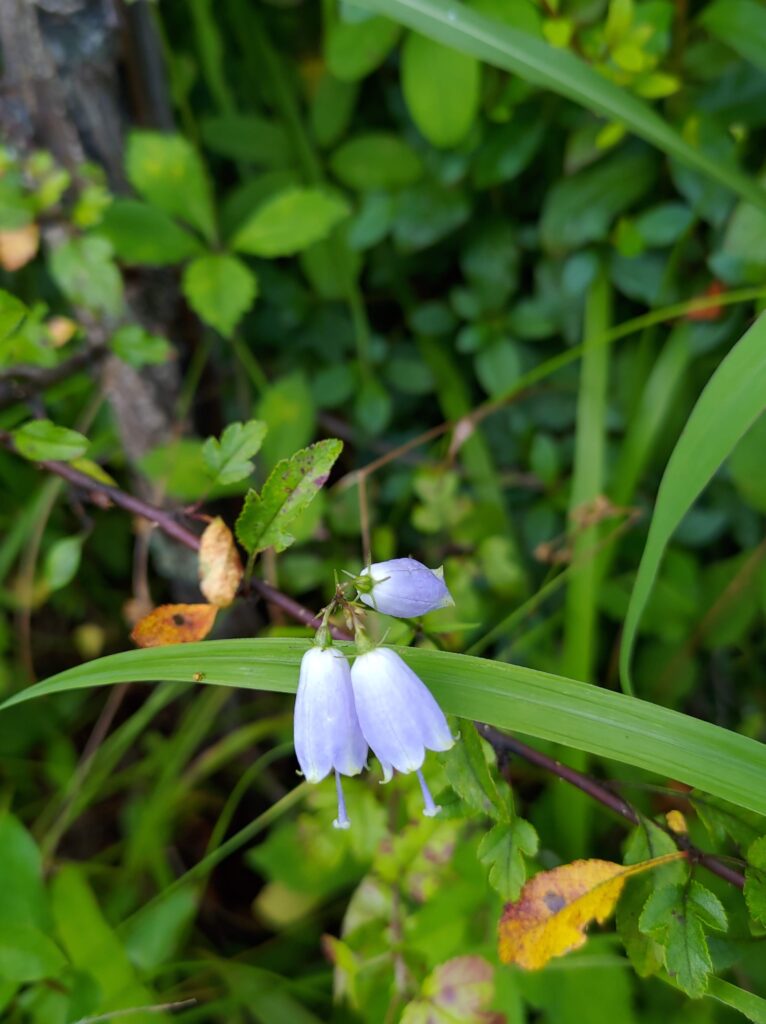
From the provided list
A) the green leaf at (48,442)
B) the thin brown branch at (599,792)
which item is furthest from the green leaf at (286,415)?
the thin brown branch at (599,792)

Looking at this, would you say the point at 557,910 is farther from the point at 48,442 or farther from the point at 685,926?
the point at 48,442

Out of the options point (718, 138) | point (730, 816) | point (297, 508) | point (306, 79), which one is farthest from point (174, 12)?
point (730, 816)

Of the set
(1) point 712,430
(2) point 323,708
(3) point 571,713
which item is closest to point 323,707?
(2) point 323,708

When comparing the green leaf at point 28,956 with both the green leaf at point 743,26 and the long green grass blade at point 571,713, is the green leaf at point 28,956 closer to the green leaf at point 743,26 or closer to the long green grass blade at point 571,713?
the long green grass blade at point 571,713

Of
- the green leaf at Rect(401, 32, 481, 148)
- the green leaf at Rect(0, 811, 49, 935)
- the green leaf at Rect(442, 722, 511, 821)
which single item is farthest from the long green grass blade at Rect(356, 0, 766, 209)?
the green leaf at Rect(0, 811, 49, 935)

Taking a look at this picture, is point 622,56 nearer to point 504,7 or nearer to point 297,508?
point 504,7
